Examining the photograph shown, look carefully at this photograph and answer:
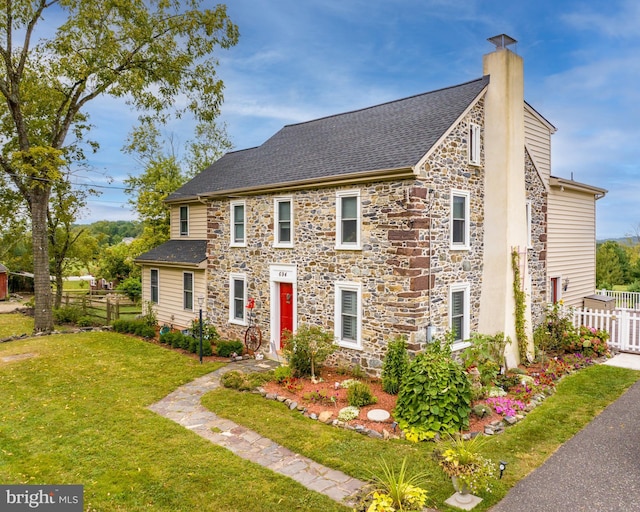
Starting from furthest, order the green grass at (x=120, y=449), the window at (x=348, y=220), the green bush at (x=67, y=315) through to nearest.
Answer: the green bush at (x=67, y=315) < the window at (x=348, y=220) < the green grass at (x=120, y=449)

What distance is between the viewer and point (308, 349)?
10961 mm

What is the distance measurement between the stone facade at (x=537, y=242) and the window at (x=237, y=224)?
9855 mm

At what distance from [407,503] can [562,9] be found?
624 inches

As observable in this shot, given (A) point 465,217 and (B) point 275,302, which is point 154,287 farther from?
(A) point 465,217

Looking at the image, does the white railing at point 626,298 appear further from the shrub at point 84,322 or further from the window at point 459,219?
the shrub at point 84,322

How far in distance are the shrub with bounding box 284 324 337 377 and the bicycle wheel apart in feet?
8.90

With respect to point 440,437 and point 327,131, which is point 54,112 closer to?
point 327,131

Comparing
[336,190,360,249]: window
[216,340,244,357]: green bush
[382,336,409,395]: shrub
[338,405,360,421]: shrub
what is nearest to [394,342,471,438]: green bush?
[338,405,360,421]: shrub

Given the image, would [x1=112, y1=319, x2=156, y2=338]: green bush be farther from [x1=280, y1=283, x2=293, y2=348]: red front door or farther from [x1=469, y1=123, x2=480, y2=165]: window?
[x1=469, y1=123, x2=480, y2=165]: window

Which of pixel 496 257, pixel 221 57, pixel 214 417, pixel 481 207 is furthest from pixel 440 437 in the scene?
pixel 221 57

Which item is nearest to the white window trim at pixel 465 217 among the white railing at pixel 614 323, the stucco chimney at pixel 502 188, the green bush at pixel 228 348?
the stucco chimney at pixel 502 188

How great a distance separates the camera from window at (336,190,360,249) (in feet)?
36.4

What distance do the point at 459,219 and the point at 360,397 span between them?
5.71 meters

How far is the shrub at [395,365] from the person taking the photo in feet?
31.9
